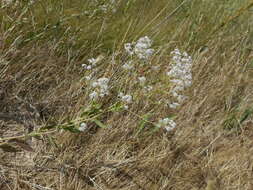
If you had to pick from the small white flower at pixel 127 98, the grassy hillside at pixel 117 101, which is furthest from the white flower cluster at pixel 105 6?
the small white flower at pixel 127 98

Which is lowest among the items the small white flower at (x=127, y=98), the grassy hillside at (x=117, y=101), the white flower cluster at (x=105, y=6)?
the grassy hillside at (x=117, y=101)

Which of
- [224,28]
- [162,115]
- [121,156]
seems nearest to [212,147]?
[162,115]

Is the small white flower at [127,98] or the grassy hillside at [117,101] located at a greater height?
the small white flower at [127,98]

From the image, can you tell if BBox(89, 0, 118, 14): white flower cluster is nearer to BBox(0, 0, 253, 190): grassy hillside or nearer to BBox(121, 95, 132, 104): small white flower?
BBox(0, 0, 253, 190): grassy hillside

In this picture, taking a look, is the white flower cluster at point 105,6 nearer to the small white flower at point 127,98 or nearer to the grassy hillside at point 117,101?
the grassy hillside at point 117,101

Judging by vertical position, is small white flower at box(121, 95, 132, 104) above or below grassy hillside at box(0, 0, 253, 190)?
above

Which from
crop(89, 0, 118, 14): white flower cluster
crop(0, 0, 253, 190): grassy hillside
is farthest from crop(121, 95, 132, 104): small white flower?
crop(89, 0, 118, 14): white flower cluster

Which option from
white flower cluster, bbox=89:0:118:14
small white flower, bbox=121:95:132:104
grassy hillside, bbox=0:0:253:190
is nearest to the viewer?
small white flower, bbox=121:95:132:104

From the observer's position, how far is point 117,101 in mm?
1571

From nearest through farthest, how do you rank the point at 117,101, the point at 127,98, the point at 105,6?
1. the point at 127,98
2. the point at 117,101
3. the point at 105,6

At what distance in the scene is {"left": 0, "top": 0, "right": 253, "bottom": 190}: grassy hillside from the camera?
1748mm

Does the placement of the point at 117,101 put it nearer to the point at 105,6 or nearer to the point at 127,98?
the point at 127,98

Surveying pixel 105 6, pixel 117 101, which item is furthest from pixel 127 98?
pixel 105 6

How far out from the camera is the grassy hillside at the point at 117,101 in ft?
5.74
